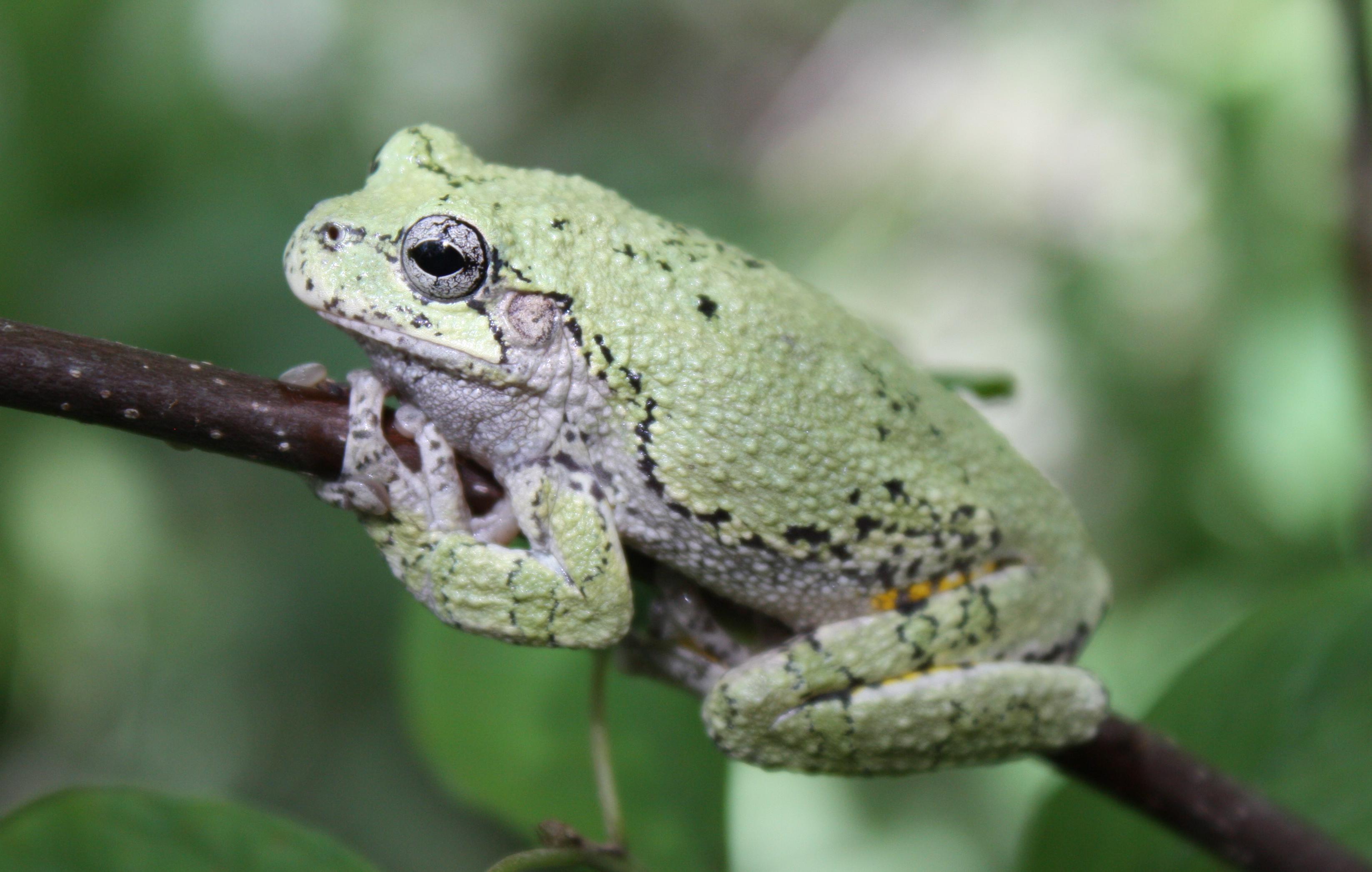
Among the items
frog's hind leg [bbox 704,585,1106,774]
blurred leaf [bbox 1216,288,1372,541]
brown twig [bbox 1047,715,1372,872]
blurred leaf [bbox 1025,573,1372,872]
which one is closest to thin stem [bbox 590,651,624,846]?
frog's hind leg [bbox 704,585,1106,774]

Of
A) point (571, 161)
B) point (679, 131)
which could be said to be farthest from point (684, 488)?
point (679, 131)

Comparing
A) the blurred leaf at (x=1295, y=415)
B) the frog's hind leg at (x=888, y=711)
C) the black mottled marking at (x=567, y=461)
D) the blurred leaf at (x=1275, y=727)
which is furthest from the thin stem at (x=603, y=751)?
the blurred leaf at (x=1295, y=415)

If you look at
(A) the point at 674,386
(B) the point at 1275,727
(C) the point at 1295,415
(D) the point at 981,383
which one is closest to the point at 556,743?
(A) the point at 674,386

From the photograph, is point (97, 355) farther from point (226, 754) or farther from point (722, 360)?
point (226, 754)

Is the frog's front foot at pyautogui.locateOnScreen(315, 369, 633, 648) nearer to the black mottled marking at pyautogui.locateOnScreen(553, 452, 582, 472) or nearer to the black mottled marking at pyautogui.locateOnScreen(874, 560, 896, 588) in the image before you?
the black mottled marking at pyautogui.locateOnScreen(553, 452, 582, 472)

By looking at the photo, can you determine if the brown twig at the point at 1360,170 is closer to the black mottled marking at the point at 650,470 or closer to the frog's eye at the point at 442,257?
the black mottled marking at the point at 650,470

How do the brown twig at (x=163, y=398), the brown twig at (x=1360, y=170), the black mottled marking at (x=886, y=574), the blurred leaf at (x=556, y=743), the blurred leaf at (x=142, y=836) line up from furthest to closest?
the brown twig at (x=1360, y=170)
the blurred leaf at (x=556, y=743)
the black mottled marking at (x=886, y=574)
the blurred leaf at (x=142, y=836)
the brown twig at (x=163, y=398)
